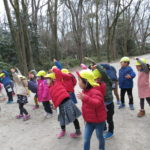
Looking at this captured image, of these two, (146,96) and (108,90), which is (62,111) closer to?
(108,90)

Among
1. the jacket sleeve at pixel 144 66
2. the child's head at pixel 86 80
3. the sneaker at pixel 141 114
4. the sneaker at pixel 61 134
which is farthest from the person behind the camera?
the sneaker at pixel 141 114

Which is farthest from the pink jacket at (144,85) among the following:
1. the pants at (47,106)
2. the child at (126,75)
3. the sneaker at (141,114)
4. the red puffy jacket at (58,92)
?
the pants at (47,106)

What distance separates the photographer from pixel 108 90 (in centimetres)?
353

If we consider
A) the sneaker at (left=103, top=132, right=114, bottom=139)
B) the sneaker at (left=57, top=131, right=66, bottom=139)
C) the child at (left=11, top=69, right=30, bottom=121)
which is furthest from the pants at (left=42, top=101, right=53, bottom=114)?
the sneaker at (left=103, top=132, right=114, bottom=139)

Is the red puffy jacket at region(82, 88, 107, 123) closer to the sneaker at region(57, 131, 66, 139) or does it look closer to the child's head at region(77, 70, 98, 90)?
the child's head at region(77, 70, 98, 90)

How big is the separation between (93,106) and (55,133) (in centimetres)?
190

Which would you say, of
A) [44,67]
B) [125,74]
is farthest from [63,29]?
[125,74]

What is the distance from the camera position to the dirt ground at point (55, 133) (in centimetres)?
344

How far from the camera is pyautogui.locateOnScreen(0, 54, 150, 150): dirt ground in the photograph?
3436 mm

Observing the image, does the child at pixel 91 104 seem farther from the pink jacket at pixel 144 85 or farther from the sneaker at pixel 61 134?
the pink jacket at pixel 144 85

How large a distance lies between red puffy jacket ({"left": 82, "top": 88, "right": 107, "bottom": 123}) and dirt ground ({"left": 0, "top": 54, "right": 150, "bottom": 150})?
909 millimetres

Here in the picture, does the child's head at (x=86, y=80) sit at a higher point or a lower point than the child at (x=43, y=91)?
higher

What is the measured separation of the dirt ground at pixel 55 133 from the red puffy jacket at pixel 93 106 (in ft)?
2.98

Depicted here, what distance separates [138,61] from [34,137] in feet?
10.3
